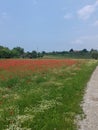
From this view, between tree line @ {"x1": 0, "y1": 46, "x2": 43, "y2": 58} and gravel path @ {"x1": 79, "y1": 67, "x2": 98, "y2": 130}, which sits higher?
gravel path @ {"x1": 79, "y1": 67, "x2": 98, "y2": 130}

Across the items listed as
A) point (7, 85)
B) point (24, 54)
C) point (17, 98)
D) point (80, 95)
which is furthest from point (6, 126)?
point (24, 54)

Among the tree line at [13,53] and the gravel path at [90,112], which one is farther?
the tree line at [13,53]

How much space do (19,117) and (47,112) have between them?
6.21 ft

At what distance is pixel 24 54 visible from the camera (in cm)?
14225

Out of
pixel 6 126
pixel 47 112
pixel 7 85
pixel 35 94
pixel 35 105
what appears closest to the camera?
pixel 6 126

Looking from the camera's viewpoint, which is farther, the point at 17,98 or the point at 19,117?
the point at 17,98

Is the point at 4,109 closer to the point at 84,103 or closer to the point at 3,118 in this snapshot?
the point at 3,118

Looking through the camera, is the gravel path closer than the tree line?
Yes

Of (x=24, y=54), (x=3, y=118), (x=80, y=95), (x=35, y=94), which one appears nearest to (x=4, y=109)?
(x=3, y=118)

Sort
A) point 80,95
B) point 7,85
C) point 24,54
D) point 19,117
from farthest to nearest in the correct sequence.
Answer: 1. point 24,54
2. point 7,85
3. point 80,95
4. point 19,117

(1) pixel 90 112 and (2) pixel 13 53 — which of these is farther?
(2) pixel 13 53

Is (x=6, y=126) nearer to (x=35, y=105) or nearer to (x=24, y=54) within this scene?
(x=35, y=105)

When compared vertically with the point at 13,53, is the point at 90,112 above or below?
above

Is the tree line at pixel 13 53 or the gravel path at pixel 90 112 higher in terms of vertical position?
the gravel path at pixel 90 112
